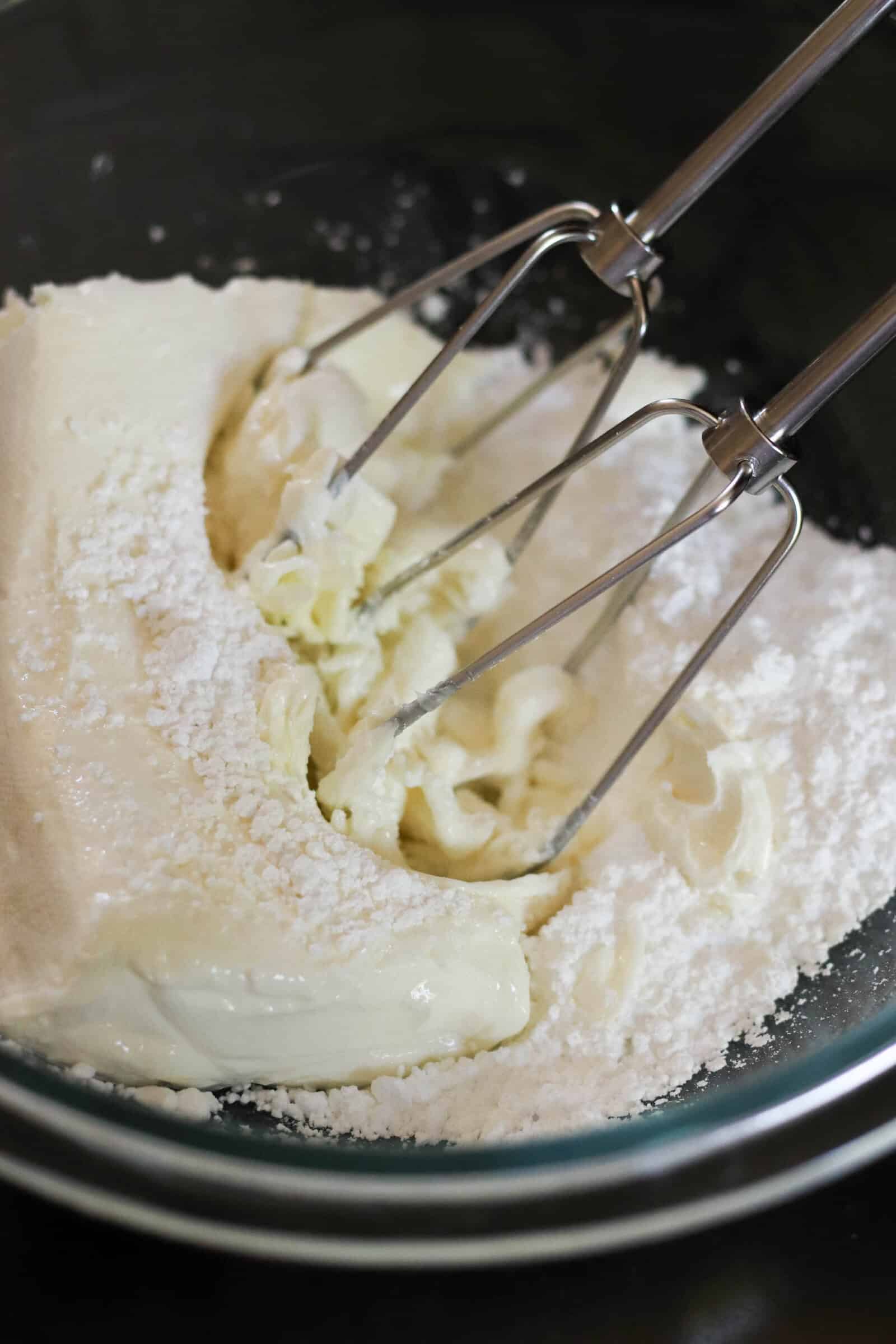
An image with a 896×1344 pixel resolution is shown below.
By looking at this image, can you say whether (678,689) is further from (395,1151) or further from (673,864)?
(395,1151)

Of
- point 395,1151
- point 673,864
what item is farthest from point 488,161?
point 395,1151

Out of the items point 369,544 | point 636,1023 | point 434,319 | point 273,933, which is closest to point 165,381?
point 369,544

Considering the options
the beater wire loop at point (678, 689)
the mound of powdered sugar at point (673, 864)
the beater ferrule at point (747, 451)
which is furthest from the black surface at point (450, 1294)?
the beater ferrule at point (747, 451)

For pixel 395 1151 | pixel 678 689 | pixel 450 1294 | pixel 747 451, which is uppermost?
pixel 747 451

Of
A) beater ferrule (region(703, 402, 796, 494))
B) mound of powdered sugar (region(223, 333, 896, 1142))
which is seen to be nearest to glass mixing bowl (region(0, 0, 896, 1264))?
mound of powdered sugar (region(223, 333, 896, 1142))

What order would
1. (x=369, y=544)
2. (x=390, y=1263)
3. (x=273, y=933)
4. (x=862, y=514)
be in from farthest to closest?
1. (x=862, y=514)
2. (x=369, y=544)
3. (x=273, y=933)
4. (x=390, y=1263)

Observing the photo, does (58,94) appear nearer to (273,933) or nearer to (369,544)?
(369,544)

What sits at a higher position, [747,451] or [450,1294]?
[747,451]
